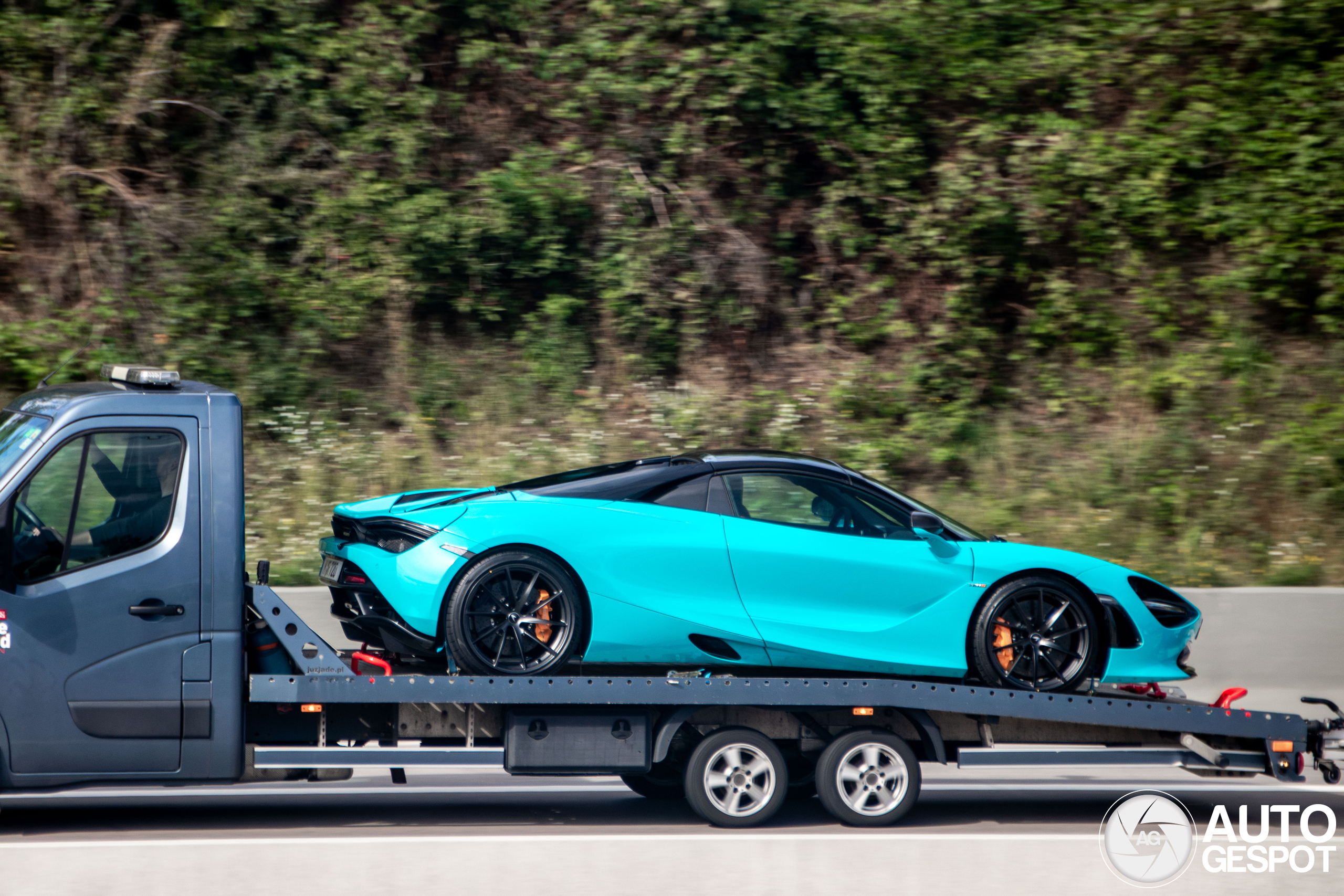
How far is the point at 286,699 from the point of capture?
19.2ft

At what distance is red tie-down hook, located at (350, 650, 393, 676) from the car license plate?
1.35 ft

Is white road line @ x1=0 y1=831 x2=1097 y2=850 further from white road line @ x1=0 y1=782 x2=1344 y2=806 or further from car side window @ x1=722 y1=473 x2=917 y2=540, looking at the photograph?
car side window @ x1=722 y1=473 x2=917 y2=540

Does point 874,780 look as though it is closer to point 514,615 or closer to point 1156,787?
point 514,615

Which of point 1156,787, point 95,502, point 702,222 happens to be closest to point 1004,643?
point 1156,787

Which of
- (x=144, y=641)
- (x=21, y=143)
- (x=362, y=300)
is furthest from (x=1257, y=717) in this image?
(x=21, y=143)

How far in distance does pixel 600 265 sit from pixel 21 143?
6181mm

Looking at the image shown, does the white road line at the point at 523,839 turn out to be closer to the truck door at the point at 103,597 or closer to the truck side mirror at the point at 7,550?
the truck door at the point at 103,597

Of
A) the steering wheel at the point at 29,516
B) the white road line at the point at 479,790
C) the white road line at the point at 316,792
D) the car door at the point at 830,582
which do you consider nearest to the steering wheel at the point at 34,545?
the steering wheel at the point at 29,516

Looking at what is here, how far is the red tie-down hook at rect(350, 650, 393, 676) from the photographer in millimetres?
6109

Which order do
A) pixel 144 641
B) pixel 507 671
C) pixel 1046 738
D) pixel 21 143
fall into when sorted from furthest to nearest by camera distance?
pixel 21 143, pixel 1046 738, pixel 507 671, pixel 144 641

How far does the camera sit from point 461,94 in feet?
45.4

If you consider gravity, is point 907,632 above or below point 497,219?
below

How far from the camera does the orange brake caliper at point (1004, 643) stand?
6.50 meters

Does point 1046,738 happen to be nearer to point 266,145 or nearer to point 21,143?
point 266,145
